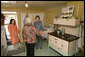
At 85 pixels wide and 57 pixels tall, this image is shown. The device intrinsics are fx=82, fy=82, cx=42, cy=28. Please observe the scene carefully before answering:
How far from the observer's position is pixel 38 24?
11.5ft

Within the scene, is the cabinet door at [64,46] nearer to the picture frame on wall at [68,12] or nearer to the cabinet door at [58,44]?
the cabinet door at [58,44]

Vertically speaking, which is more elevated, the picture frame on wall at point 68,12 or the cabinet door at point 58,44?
the picture frame on wall at point 68,12

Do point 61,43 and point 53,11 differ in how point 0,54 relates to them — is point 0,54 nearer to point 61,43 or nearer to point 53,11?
point 61,43

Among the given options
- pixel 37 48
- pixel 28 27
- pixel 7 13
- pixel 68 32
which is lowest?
pixel 37 48

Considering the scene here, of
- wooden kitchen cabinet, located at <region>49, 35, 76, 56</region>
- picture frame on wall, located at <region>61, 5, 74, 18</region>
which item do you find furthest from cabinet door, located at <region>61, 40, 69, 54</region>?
picture frame on wall, located at <region>61, 5, 74, 18</region>

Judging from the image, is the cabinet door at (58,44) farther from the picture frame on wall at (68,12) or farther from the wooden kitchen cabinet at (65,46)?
the picture frame on wall at (68,12)

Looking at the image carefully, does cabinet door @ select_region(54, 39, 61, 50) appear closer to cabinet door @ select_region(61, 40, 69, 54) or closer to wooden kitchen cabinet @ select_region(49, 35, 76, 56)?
wooden kitchen cabinet @ select_region(49, 35, 76, 56)

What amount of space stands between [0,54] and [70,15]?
8.20 feet

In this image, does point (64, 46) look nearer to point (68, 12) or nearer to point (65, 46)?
point (65, 46)

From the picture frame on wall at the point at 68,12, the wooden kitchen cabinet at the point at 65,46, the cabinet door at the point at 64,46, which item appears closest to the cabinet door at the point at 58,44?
the wooden kitchen cabinet at the point at 65,46

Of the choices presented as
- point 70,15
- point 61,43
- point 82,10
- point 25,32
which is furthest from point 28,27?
point 82,10

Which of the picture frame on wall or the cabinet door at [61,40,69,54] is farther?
the picture frame on wall

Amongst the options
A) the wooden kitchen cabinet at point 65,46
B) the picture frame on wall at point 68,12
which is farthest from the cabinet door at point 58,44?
the picture frame on wall at point 68,12

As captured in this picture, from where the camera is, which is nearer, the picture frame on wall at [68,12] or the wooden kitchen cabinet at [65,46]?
the wooden kitchen cabinet at [65,46]
